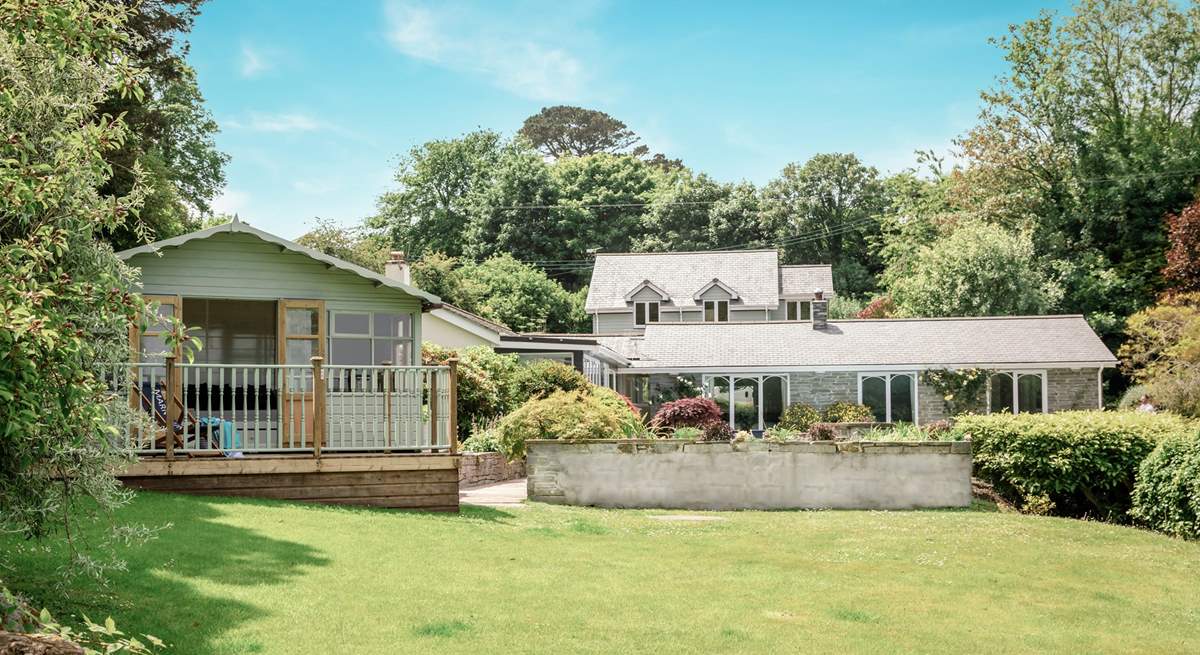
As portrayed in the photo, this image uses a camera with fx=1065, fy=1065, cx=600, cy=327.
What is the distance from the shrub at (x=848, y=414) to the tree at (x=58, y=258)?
2756cm

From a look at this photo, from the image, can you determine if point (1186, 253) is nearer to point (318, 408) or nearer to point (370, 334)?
point (370, 334)

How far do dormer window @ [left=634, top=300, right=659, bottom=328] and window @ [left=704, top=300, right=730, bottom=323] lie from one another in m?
2.30

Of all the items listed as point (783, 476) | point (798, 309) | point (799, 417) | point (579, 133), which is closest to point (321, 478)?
point (783, 476)

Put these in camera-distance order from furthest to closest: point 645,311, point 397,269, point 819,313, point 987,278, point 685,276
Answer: point 685,276
point 645,311
point 987,278
point 819,313
point 397,269

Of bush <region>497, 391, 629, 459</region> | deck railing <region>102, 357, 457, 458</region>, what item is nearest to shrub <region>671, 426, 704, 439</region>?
bush <region>497, 391, 629, 459</region>

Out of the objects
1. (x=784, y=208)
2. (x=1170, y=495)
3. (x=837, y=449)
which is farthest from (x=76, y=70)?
(x=784, y=208)

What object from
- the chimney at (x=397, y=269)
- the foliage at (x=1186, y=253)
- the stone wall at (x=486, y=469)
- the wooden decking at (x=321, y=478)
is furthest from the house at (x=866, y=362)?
the wooden decking at (x=321, y=478)

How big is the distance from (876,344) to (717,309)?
48.2 feet

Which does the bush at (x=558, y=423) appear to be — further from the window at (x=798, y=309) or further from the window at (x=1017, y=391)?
the window at (x=798, y=309)

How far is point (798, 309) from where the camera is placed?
5000cm

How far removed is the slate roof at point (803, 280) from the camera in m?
49.9

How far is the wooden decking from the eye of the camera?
12.0 m

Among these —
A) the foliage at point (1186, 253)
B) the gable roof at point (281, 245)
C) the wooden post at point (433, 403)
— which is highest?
the foliage at point (1186, 253)

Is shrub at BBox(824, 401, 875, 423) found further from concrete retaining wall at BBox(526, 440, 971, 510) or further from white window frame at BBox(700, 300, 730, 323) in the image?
white window frame at BBox(700, 300, 730, 323)
